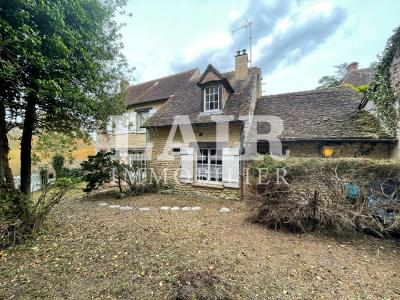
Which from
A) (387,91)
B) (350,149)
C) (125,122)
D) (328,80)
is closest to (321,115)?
(350,149)

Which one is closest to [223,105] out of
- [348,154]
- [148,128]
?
[148,128]

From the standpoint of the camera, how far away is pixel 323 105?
937 cm

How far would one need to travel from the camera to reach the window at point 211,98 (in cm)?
933

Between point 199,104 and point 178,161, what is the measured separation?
3.25m

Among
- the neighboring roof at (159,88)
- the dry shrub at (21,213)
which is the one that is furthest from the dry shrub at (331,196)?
the neighboring roof at (159,88)

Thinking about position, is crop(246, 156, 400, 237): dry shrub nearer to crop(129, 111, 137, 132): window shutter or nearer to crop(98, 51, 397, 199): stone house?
crop(98, 51, 397, 199): stone house

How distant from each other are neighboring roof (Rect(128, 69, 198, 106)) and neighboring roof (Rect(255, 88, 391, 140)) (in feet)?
18.9

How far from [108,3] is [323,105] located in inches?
411

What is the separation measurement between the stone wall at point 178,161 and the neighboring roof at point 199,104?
45 centimetres

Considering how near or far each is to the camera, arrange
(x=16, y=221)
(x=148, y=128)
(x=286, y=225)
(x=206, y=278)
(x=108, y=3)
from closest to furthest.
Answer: (x=206, y=278) < (x=16, y=221) < (x=286, y=225) < (x=108, y=3) < (x=148, y=128)

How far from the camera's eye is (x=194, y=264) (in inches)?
130

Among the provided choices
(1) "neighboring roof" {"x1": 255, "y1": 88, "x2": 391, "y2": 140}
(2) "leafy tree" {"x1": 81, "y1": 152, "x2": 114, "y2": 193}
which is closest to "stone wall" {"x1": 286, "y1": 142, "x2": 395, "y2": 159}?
(1) "neighboring roof" {"x1": 255, "y1": 88, "x2": 391, "y2": 140}

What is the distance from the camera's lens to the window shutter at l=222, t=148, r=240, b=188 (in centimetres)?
828

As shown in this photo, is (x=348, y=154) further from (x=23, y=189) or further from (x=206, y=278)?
(x=23, y=189)
